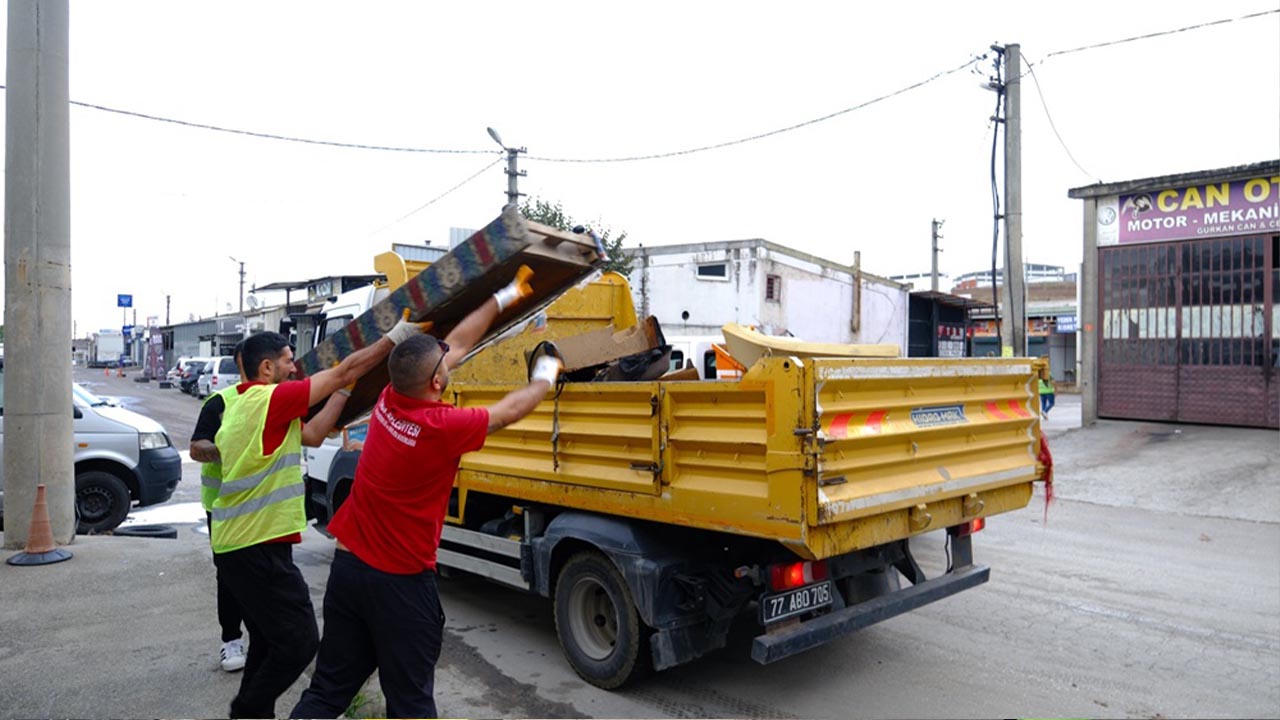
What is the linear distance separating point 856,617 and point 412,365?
2.56 meters

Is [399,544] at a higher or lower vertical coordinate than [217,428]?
lower

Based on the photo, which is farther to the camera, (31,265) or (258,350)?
(31,265)

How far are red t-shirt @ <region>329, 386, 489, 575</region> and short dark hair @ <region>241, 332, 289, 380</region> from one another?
954mm

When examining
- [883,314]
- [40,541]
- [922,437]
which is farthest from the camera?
[883,314]

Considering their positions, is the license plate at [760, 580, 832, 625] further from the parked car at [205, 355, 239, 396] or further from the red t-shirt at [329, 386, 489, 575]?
the parked car at [205, 355, 239, 396]

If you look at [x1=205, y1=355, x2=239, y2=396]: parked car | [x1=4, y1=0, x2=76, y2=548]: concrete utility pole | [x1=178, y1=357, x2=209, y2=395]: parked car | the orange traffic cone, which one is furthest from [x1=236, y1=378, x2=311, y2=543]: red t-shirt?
[x1=178, y1=357, x2=209, y2=395]: parked car

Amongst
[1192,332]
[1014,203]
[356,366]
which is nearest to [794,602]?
[356,366]

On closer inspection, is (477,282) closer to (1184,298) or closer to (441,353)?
(441,353)

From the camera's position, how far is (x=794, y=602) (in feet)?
13.3

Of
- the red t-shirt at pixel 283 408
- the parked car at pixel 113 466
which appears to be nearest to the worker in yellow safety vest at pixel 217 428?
the red t-shirt at pixel 283 408

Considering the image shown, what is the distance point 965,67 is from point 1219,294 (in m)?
5.40

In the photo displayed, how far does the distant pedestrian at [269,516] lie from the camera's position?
134 inches

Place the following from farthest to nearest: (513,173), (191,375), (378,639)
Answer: (191,375), (513,173), (378,639)

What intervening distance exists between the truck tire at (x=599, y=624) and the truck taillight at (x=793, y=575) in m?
0.74
